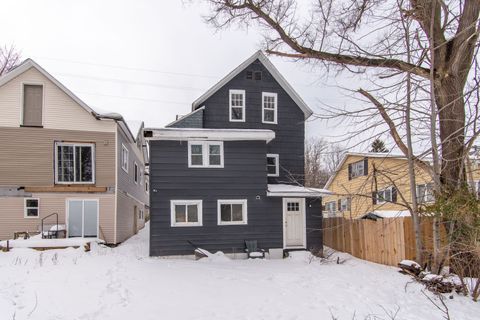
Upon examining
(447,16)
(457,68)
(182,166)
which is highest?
(447,16)

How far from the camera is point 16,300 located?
23.9 ft

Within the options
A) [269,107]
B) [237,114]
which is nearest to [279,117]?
[269,107]

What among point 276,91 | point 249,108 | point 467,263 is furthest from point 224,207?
point 467,263

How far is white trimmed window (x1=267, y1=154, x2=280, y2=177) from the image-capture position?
18.4 metres

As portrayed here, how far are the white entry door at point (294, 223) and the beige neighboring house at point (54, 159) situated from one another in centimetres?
736

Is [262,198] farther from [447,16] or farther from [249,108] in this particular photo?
[447,16]

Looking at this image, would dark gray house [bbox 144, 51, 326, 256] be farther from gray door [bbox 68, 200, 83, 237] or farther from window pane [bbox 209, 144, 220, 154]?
gray door [bbox 68, 200, 83, 237]

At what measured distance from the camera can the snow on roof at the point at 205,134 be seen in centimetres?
1549

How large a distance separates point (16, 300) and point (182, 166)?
29.8 ft

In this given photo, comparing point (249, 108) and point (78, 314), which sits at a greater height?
point (249, 108)

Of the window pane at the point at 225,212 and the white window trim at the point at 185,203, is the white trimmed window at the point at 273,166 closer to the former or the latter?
the window pane at the point at 225,212

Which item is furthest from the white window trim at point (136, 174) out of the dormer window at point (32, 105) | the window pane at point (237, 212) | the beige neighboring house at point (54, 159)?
the window pane at point (237, 212)

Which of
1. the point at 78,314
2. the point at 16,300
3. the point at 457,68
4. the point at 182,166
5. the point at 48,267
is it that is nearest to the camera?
the point at 78,314

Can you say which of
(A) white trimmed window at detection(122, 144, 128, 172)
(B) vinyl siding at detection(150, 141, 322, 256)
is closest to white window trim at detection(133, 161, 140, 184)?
(A) white trimmed window at detection(122, 144, 128, 172)
